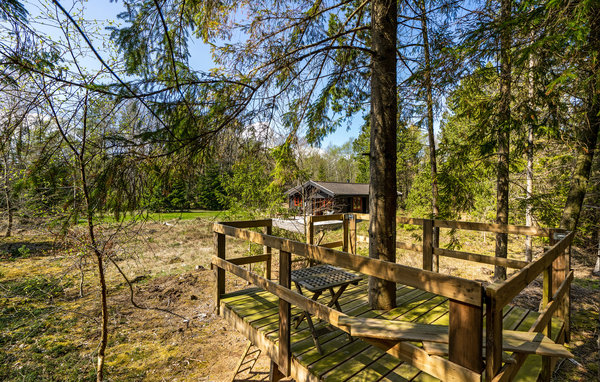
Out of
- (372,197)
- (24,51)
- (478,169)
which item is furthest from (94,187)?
(478,169)

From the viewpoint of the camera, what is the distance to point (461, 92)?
531cm

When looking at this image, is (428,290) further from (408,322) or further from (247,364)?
(247,364)

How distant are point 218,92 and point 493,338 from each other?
144 inches

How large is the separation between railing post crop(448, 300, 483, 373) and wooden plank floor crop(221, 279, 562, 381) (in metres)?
1.07

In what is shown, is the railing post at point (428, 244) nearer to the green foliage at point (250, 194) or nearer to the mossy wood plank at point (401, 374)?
the mossy wood plank at point (401, 374)

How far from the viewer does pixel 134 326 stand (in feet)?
21.0

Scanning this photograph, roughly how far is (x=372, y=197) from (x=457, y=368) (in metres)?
2.23

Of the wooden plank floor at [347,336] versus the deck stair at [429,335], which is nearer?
the deck stair at [429,335]

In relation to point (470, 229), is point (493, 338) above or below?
below

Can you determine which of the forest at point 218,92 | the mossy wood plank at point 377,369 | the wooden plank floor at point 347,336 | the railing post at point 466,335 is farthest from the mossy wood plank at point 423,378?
the forest at point 218,92

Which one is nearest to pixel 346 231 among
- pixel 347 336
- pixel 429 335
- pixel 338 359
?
pixel 347 336

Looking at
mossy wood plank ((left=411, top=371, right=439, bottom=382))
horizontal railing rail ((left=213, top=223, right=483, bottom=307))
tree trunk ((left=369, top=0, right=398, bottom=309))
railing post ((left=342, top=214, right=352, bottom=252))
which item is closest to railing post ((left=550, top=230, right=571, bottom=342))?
tree trunk ((left=369, top=0, right=398, bottom=309))

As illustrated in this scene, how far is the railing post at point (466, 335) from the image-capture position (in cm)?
148

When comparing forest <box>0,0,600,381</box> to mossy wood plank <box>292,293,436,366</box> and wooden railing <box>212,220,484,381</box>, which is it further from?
wooden railing <box>212,220,484,381</box>
